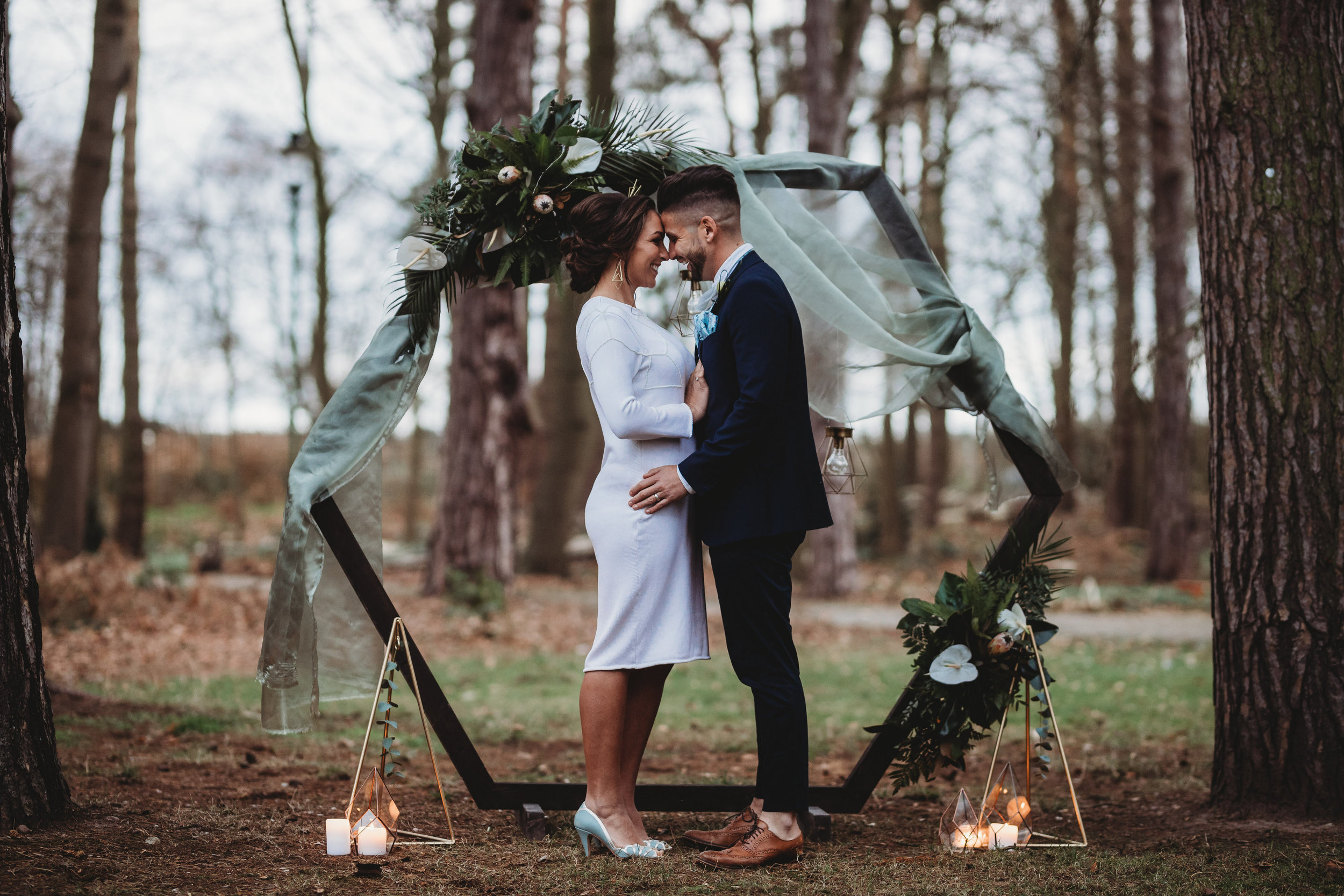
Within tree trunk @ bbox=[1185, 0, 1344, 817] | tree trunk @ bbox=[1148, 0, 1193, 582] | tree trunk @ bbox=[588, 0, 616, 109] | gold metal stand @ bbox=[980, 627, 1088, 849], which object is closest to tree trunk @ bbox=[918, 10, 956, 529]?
tree trunk @ bbox=[1148, 0, 1193, 582]

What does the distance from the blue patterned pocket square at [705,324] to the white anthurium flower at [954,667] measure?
4.49 ft

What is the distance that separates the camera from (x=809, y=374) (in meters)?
4.20

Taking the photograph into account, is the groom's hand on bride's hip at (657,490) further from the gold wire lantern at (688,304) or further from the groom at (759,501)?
the gold wire lantern at (688,304)

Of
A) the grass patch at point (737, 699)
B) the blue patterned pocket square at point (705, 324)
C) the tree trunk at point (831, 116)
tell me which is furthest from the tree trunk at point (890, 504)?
the blue patterned pocket square at point (705, 324)

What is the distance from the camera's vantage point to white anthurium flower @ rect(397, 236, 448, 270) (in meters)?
3.93

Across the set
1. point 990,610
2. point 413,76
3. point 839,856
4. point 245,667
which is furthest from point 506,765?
point 413,76

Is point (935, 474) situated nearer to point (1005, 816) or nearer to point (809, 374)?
point (809, 374)

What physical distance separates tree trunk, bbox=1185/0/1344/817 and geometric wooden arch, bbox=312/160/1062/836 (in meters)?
0.72

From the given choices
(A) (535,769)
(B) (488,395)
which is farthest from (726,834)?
(B) (488,395)

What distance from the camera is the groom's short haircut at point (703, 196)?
3672 millimetres

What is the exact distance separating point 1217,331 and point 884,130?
14955 mm

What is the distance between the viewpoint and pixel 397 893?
3047mm

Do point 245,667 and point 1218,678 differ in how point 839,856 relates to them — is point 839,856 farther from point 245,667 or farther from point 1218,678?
point 245,667

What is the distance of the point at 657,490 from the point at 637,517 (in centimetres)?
12
